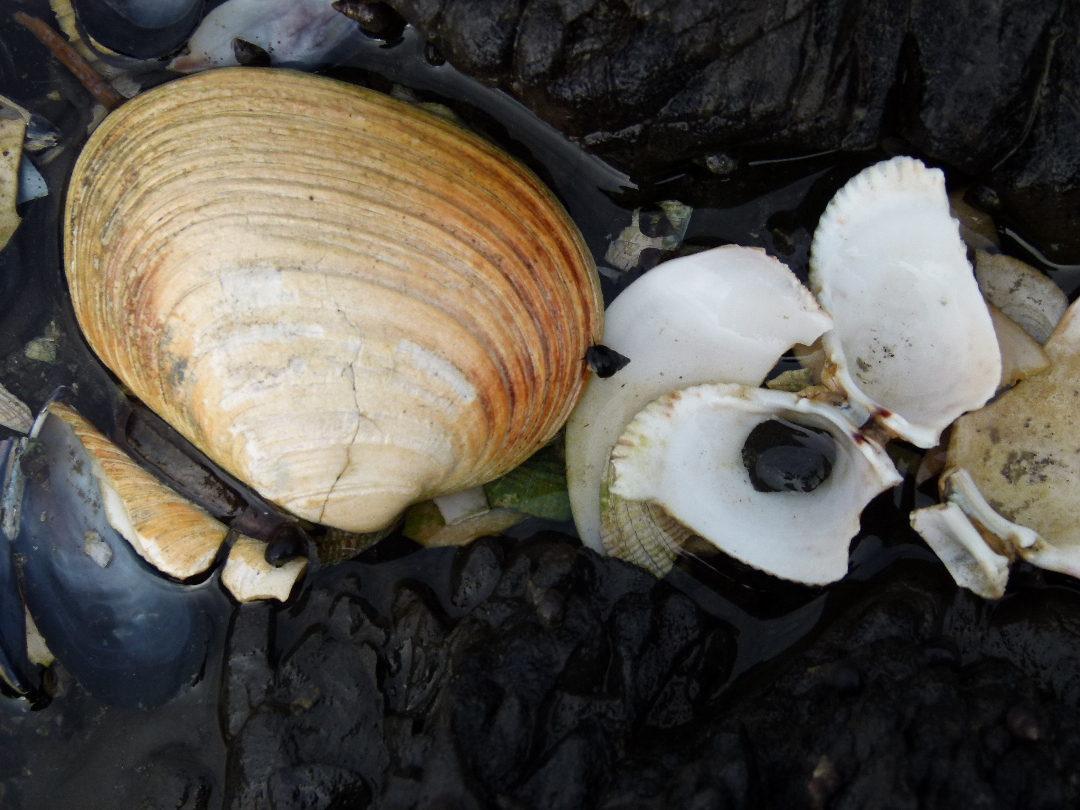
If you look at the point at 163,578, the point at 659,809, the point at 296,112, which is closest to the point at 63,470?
the point at 163,578

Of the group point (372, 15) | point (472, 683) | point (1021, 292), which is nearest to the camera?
point (472, 683)

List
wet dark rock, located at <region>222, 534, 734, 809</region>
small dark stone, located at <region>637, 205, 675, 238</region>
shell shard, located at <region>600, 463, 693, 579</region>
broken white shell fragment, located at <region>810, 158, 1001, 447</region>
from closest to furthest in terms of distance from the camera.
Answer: wet dark rock, located at <region>222, 534, 734, 809</region>, broken white shell fragment, located at <region>810, 158, 1001, 447</region>, shell shard, located at <region>600, 463, 693, 579</region>, small dark stone, located at <region>637, 205, 675, 238</region>

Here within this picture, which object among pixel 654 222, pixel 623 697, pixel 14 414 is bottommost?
pixel 623 697

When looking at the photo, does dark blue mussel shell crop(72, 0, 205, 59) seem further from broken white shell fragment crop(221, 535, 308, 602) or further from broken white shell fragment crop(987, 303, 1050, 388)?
broken white shell fragment crop(987, 303, 1050, 388)

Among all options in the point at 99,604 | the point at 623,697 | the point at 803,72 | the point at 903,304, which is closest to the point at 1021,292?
the point at 903,304

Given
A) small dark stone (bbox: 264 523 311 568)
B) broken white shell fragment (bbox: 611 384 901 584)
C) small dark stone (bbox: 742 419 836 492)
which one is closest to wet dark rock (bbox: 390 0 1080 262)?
broken white shell fragment (bbox: 611 384 901 584)

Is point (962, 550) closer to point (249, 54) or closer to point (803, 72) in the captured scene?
point (803, 72)

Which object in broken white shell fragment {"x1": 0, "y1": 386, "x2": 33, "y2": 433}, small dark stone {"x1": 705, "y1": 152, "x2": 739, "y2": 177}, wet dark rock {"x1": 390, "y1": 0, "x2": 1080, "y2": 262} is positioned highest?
wet dark rock {"x1": 390, "y1": 0, "x2": 1080, "y2": 262}
